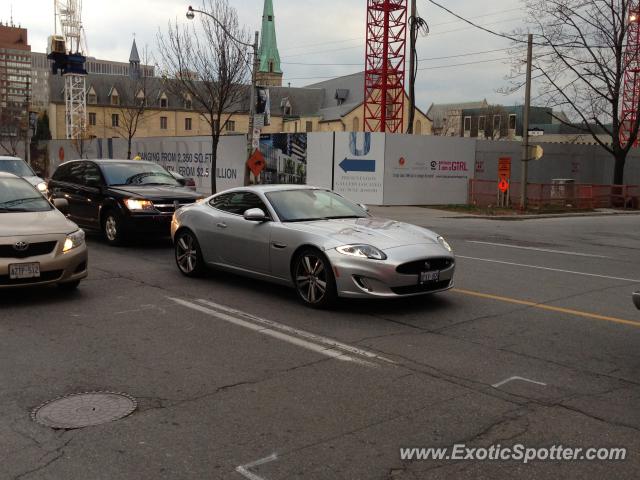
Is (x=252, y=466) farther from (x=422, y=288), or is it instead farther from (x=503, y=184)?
(x=503, y=184)

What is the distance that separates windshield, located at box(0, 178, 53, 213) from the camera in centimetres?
830

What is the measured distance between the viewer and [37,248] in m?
7.39

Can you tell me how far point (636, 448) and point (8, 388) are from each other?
14.2 feet

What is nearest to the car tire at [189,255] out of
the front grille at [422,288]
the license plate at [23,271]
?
the license plate at [23,271]

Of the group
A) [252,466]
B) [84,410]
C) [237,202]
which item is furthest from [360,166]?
[252,466]

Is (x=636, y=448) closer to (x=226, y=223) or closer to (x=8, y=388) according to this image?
(x=8, y=388)

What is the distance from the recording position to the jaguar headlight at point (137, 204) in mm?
12000

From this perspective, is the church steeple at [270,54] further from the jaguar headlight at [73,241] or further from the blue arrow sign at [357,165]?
the jaguar headlight at [73,241]

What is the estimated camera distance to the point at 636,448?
379 cm

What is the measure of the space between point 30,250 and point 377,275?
13.0ft

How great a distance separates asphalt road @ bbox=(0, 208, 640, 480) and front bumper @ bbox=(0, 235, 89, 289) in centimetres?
32

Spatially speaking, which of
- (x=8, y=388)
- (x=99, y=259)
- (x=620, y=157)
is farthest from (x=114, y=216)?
(x=620, y=157)

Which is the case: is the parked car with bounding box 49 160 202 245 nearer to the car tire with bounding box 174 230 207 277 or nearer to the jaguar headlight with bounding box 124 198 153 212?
the jaguar headlight with bounding box 124 198 153 212

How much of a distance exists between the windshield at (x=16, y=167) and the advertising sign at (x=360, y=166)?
43.9 ft
